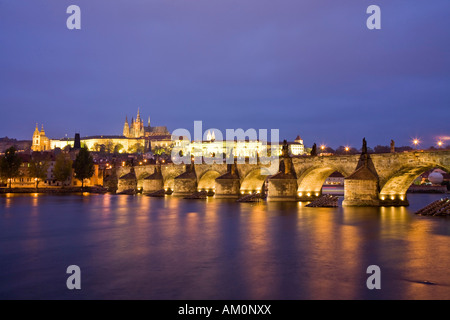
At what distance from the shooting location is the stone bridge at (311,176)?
33719mm

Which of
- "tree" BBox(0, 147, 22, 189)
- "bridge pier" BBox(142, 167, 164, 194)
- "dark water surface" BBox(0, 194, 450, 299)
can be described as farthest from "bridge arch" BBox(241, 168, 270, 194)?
"tree" BBox(0, 147, 22, 189)

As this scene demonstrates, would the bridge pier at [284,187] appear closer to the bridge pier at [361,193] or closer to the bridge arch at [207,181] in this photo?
the bridge pier at [361,193]

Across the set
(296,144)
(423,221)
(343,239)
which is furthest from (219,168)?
(296,144)

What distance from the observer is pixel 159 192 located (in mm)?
64500

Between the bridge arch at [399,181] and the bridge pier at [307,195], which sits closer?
the bridge arch at [399,181]

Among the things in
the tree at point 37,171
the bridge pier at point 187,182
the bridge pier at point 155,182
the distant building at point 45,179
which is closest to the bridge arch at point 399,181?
the bridge pier at point 187,182

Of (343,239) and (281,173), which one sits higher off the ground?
(281,173)

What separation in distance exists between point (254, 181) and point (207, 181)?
30.1 feet

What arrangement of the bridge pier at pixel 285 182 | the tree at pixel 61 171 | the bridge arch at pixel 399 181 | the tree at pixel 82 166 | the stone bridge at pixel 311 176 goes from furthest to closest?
the tree at pixel 61 171
the tree at pixel 82 166
the bridge pier at pixel 285 182
the stone bridge at pixel 311 176
the bridge arch at pixel 399 181

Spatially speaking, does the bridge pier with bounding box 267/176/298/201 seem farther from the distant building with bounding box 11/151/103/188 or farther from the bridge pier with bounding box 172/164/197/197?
the distant building with bounding box 11/151/103/188

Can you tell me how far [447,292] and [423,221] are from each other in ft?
56.5

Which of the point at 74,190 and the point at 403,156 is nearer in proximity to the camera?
the point at 403,156

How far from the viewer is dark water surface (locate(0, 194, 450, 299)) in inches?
487
